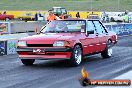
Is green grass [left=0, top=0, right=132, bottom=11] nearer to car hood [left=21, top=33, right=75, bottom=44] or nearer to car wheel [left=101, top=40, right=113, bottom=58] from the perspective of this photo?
car wheel [left=101, top=40, right=113, bottom=58]

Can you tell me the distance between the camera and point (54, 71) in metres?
11.6

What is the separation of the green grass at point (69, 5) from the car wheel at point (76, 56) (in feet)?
183

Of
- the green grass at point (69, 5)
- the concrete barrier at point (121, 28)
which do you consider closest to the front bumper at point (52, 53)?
the concrete barrier at point (121, 28)

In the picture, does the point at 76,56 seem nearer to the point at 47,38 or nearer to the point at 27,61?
the point at 47,38

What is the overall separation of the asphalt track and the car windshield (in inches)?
40.5

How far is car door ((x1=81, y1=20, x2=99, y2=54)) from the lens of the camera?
13383 millimetres

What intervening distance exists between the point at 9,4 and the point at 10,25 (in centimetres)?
4457

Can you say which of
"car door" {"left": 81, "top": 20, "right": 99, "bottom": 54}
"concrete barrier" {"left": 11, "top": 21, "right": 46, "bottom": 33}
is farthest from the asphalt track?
"concrete barrier" {"left": 11, "top": 21, "right": 46, "bottom": 33}

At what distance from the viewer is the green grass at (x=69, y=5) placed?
2766 inches

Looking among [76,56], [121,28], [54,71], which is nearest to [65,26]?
[76,56]

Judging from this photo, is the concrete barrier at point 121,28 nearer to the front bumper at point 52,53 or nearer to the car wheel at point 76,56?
the car wheel at point 76,56

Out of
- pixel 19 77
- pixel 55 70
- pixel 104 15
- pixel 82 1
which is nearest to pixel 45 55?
pixel 55 70

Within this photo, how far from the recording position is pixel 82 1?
73.6 meters

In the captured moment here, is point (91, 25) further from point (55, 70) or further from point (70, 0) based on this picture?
point (70, 0)
